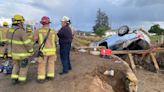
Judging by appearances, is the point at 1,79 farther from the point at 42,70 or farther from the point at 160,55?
the point at 160,55

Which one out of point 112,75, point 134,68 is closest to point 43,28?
point 112,75

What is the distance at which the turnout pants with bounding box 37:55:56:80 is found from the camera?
12305 millimetres

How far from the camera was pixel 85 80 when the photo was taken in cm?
1218

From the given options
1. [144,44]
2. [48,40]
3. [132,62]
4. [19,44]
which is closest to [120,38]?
[144,44]

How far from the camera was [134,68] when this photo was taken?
64.6ft

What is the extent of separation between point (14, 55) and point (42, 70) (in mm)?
985

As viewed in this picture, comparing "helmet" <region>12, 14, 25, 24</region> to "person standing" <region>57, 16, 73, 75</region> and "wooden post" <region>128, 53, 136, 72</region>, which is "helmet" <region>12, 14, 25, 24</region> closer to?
"person standing" <region>57, 16, 73, 75</region>

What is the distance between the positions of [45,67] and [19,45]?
1.05m

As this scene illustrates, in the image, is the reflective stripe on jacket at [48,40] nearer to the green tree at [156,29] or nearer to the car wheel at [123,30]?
the car wheel at [123,30]

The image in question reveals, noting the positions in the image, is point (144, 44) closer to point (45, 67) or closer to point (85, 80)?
point (85, 80)

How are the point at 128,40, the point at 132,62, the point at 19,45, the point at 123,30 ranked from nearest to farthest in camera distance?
the point at 19,45 < the point at 132,62 < the point at 128,40 < the point at 123,30

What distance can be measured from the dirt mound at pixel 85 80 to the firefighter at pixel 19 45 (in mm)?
505

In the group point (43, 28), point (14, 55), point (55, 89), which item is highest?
point (43, 28)

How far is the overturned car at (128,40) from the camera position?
20386mm
